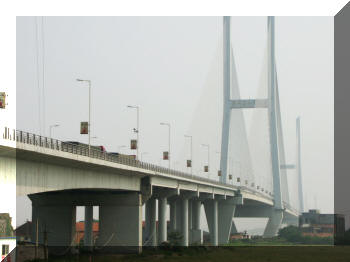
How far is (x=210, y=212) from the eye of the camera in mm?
139250

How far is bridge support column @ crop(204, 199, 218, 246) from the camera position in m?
134

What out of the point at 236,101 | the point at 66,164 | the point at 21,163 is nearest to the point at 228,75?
the point at 236,101

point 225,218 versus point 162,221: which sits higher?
point 162,221

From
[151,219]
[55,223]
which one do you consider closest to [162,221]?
[151,219]

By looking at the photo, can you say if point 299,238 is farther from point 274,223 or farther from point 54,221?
point 54,221

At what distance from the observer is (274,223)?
159375 mm

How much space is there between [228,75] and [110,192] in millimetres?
45901

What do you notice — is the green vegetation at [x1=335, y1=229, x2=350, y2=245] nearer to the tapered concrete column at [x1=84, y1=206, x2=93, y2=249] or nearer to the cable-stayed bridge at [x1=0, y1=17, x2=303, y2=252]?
the cable-stayed bridge at [x1=0, y1=17, x2=303, y2=252]

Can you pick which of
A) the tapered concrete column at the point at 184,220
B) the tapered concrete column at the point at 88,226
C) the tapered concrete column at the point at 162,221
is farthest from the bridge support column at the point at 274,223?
the tapered concrete column at the point at 88,226

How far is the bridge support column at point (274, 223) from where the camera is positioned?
156m

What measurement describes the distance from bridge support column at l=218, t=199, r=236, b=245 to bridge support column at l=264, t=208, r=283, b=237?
13.6 meters

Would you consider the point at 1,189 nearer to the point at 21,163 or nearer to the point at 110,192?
the point at 21,163

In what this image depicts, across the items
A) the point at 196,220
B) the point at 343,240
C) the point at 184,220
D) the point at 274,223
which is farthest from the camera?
the point at 274,223

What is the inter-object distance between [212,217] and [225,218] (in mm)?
6772
